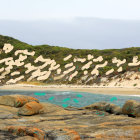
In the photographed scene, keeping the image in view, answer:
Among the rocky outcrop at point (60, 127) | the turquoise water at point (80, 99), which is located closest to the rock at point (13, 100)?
the rocky outcrop at point (60, 127)

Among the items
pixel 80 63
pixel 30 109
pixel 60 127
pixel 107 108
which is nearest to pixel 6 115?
pixel 30 109

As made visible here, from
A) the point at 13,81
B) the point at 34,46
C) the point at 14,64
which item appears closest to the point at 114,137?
the point at 13,81

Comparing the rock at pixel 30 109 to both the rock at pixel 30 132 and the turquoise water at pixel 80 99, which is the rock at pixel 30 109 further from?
the turquoise water at pixel 80 99

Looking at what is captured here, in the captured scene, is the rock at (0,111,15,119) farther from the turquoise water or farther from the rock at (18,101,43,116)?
the turquoise water

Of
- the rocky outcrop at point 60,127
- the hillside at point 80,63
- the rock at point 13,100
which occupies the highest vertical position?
the hillside at point 80,63

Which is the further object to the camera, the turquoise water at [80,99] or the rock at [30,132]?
the turquoise water at [80,99]

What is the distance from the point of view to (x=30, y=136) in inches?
418

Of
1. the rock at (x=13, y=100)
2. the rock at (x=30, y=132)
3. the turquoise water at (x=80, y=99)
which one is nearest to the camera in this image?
the rock at (x=30, y=132)

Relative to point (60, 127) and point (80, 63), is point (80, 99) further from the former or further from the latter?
point (80, 63)

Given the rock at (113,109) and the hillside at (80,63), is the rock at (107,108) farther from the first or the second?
the hillside at (80,63)

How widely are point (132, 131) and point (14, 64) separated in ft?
224

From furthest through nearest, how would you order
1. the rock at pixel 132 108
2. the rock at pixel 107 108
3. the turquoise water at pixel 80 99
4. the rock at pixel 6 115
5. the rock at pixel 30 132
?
the turquoise water at pixel 80 99, the rock at pixel 107 108, the rock at pixel 132 108, the rock at pixel 6 115, the rock at pixel 30 132

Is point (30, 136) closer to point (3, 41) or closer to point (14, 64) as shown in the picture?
point (14, 64)

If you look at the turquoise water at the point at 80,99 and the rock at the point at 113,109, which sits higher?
the rock at the point at 113,109
